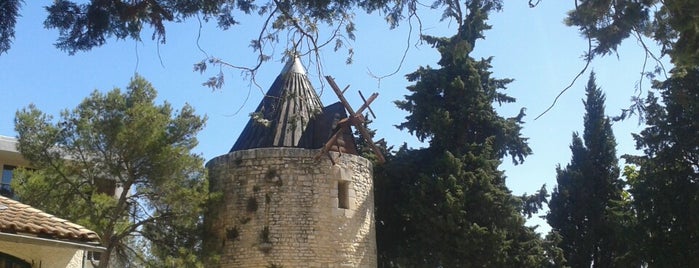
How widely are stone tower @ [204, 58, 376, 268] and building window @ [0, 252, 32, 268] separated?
29.7 feet

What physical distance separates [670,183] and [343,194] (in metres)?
8.15

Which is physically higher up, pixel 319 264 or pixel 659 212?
pixel 659 212

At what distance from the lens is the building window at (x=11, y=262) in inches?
310

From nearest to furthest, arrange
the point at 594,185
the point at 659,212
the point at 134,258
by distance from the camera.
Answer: the point at 134,258
the point at 659,212
the point at 594,185

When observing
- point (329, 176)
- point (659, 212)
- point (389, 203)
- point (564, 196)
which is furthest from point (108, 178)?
point (564, 196)

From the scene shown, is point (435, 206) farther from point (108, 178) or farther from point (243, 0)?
point (243, 0)

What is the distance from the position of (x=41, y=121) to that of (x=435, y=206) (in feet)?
30.5

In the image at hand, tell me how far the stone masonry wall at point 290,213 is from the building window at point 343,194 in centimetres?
2

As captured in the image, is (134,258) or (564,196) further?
(564,196)

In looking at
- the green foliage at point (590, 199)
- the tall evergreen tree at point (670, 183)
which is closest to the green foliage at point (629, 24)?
the tall evergreen tree at point (670, 183)

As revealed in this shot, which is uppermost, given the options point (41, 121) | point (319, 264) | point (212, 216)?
point (41, 121)

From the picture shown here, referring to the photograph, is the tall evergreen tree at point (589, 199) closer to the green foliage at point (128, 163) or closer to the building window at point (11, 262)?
the green foliage at point (128, 163)

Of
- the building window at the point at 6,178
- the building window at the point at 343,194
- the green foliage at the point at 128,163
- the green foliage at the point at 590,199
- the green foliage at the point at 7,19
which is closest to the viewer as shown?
the green foliage at the point at 7,19

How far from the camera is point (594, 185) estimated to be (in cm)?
2566
